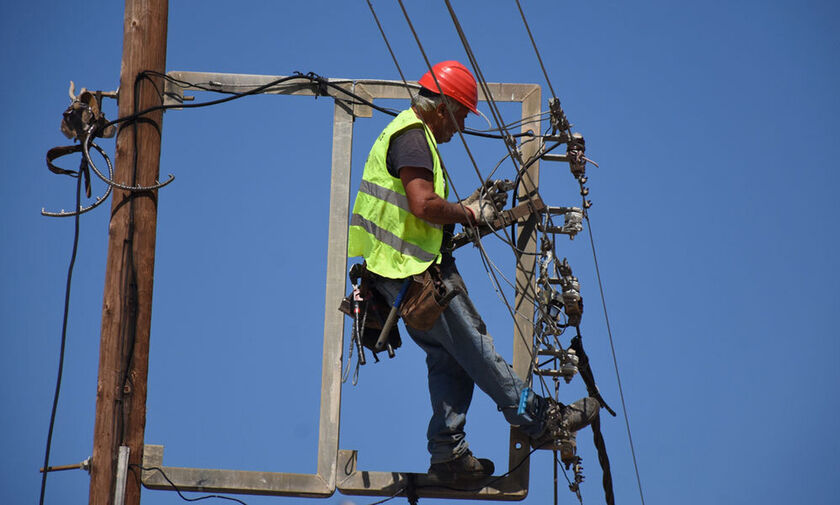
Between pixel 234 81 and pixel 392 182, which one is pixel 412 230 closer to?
pixel 392 182

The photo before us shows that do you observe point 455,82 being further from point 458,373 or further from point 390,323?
point 458,373

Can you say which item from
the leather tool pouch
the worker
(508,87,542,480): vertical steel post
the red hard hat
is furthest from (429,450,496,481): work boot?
the red hard hat

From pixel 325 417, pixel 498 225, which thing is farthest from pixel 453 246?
pixel 325 417

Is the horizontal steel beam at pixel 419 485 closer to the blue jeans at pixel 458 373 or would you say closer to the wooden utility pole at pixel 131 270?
the blue jeans at pixel 458 373

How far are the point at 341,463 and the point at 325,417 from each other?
12.0 inches

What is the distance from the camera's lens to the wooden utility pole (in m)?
6.22

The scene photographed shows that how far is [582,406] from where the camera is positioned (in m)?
7.24

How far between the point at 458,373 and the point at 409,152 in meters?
1.39

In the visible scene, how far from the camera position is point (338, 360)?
24.8 ft

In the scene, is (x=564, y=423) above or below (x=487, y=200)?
below

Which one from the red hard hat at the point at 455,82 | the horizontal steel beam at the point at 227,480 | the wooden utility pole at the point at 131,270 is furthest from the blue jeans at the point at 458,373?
the wooden utility pole at the point at 131,270

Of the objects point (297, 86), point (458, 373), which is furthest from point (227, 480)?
point (297, 86)

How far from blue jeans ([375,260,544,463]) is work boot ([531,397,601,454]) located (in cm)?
7

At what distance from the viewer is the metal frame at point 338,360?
7402 mm
